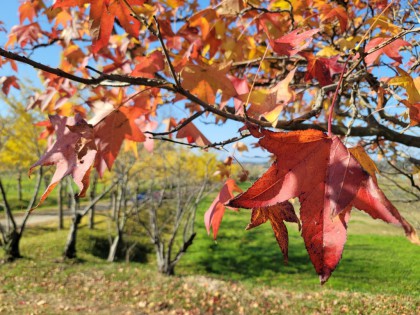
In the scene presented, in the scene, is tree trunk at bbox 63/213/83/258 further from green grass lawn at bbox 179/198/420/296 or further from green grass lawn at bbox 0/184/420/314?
green grass lawn at bbox 179/198/420/296

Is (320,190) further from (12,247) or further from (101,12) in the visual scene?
(12,247)

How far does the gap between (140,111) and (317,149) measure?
53cm

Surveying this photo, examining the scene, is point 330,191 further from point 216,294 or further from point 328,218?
point 216,294

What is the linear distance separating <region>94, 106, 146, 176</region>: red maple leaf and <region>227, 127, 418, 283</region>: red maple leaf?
446 millimetres

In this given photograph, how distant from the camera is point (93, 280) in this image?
586 centimetres

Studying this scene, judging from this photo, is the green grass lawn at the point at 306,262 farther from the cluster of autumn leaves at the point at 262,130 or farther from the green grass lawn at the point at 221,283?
the cluster of autumn leaves at the point at 262,130

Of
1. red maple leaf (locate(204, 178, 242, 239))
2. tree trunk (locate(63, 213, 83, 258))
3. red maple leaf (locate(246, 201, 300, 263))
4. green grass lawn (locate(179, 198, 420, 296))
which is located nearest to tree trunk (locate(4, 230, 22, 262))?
tree trunk (locate(63, 213, 83, 258))

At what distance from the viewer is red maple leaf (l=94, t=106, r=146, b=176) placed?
0.81 m

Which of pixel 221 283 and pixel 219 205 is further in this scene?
pixel 221 283

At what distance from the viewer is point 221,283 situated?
5.79m

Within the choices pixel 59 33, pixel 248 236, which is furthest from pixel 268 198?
pixel 248 236

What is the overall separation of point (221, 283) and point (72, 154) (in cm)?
555

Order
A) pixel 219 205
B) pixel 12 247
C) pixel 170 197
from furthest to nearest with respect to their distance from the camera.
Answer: pixel 170 197 < pixel 12 247 < pixel 219 205

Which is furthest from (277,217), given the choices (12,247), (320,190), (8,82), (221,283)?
(12,247)
